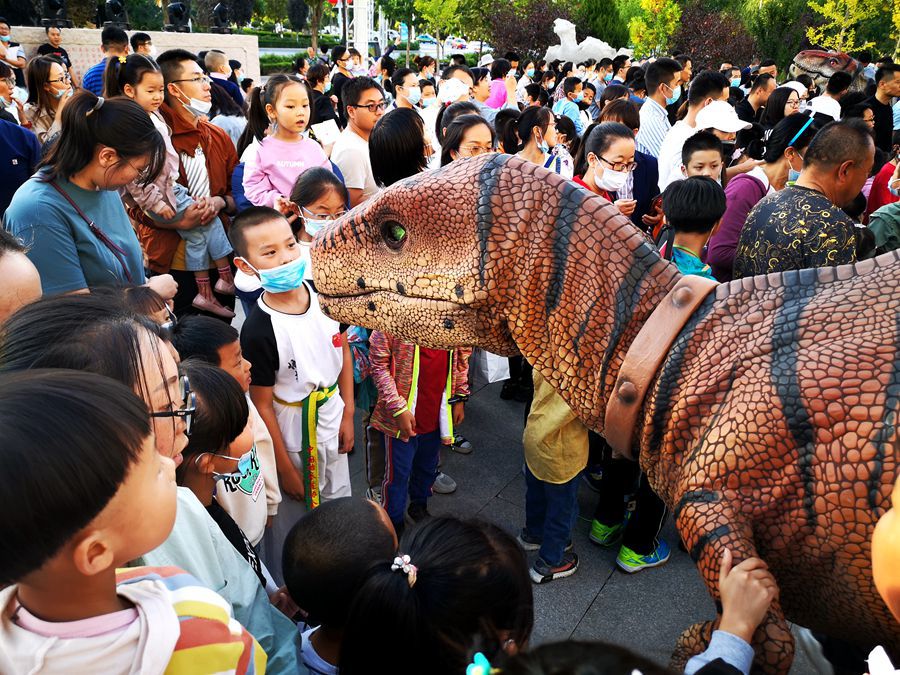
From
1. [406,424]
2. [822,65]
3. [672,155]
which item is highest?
[822,65]

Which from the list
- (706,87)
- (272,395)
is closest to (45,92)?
(272,395)

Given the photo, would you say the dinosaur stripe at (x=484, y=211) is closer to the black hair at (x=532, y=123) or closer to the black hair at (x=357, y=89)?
the black hair at (x=532, y=123)

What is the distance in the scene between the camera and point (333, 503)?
2.02 meters

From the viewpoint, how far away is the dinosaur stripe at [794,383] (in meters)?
1.29

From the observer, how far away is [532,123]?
4891mm

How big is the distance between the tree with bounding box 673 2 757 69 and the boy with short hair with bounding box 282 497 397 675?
22.2 meters

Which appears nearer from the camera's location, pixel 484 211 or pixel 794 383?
pixel 794 383

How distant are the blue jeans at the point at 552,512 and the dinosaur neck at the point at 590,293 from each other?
5.70ft

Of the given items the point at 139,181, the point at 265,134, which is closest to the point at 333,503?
the point at 139,181

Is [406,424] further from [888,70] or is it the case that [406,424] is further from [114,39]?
[888,70]

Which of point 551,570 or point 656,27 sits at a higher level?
point 656,27

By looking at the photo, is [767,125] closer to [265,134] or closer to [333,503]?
[265,134]

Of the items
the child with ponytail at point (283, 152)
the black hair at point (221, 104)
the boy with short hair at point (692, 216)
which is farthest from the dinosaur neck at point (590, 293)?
the black hair at point (221, 104)

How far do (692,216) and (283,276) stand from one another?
210 centimetres
